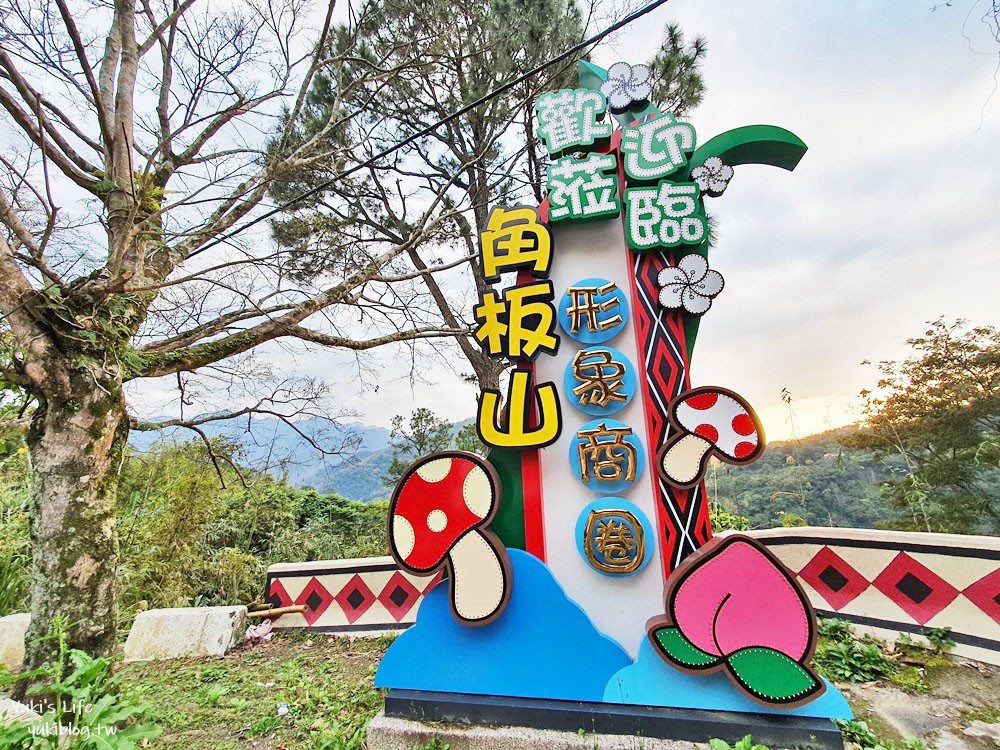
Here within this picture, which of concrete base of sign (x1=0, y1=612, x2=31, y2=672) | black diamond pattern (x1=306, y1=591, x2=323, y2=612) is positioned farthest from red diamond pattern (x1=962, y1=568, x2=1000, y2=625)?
concrete base of sign (x1=0, y1=612, x2=31, y2=672)

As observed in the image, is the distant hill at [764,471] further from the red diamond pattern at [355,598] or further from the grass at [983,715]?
the grass at [983,715]

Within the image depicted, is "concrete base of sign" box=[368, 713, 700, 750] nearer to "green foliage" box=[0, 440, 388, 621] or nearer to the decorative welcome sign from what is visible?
the decorative welcome sign

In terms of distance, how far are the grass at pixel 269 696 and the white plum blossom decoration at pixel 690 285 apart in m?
3.39

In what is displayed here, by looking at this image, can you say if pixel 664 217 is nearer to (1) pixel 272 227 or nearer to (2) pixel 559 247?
(2) pixel 559 247

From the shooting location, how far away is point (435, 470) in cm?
278

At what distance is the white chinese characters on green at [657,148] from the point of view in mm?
2953

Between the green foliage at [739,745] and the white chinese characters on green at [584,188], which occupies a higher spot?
the white chinese characters on green at [584,188]

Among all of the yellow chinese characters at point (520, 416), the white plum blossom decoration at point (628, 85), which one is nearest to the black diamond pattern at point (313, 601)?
the yellow chinese characters at point (520, 416)

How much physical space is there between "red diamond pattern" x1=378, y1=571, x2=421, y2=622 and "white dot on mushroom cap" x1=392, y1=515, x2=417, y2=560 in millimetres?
2327

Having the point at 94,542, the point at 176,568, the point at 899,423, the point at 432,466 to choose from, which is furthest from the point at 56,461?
the point at 899,423

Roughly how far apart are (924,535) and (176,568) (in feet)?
25.1

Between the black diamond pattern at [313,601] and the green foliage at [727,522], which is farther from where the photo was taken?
the green foliage at [727,522]

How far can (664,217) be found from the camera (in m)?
2.88

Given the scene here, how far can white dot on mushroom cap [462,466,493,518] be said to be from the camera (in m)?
2.68
